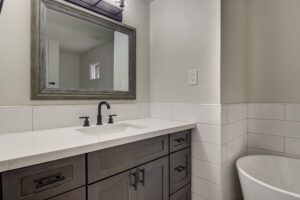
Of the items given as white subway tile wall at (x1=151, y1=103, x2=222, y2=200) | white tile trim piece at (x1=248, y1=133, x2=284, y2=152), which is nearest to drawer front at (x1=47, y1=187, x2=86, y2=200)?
white subway tile wall at (x1=151, y1=103, x2=222, y2=200)

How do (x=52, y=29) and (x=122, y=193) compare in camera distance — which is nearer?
(x=122, y=193)

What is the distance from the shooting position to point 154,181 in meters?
1.08

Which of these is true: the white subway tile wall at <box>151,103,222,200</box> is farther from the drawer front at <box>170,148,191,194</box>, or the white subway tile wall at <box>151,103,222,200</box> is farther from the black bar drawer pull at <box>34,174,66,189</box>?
the black bar drawer pull at <box>34,174,66,189</box>

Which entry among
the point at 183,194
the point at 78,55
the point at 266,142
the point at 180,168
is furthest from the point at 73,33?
the point at 266,142

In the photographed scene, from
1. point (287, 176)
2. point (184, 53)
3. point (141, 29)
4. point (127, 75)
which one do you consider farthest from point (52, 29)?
point (287, 176)

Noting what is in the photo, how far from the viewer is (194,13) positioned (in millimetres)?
1432

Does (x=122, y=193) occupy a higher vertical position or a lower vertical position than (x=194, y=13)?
lower

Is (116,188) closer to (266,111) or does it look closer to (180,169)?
(180,169)

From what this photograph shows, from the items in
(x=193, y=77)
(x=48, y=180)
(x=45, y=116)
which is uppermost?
(x=193, y=77)

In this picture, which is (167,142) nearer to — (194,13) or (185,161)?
(185,161)

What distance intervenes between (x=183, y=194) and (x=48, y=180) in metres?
1.03

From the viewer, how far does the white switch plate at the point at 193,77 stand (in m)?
1.41

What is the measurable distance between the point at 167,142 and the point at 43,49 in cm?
103

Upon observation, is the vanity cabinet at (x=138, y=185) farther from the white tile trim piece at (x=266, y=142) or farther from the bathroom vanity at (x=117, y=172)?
the white tile trim piece at (x=266, y=142)
